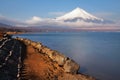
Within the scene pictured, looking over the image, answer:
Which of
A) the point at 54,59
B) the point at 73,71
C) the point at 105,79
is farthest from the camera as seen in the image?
the point at 54,59

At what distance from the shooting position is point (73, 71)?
82.7 feet

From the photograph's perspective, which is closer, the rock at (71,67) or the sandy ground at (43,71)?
the sandy ground at (43,71)

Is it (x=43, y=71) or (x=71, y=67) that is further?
(x=71, y=67)

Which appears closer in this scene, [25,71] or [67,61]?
[25,71]

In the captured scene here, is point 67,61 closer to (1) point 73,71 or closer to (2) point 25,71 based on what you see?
(1) point 73,71

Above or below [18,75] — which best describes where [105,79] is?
below

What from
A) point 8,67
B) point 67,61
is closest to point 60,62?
point 67,61

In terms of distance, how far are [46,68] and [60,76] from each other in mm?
2858

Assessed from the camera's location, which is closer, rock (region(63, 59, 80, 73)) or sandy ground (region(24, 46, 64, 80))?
sandy ground (region(24, 46, 64, 80))

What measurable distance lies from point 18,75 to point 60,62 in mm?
8734

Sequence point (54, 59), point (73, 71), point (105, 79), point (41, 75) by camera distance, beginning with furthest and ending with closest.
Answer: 1. point (54, 59)
2. point (105, 79)
3. point (73, 71)
4. point (41, 75)

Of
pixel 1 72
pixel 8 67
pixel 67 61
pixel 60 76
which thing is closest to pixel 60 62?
pixel 67 61

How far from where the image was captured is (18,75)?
1961cm

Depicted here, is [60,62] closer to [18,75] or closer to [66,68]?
[66,68]
